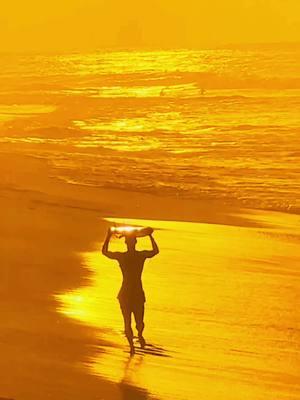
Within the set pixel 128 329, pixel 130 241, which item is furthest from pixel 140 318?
pixel 130 241

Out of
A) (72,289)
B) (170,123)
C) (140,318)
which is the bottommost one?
(140,318)

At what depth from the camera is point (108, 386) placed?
9.20m

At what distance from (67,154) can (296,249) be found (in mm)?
14862

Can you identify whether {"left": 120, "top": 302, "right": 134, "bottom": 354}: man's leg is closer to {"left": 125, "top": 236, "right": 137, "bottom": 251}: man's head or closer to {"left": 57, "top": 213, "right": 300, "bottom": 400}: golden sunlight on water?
{"left": 57, "top": 213, "right": 300, "bottom": 400}: golden sunlight on water

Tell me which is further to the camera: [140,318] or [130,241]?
[140,318]

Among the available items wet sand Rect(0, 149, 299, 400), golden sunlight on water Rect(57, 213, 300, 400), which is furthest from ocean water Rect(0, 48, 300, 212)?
golden sunlight on water Rect(57, 213, 300, 400)

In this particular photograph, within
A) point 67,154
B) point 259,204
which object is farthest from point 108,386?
point 67,154

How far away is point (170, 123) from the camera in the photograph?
128 ft

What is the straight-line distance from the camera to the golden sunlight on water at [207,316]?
31.0 ft

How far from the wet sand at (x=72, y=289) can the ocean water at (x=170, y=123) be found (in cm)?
208

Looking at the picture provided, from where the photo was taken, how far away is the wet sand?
9.27 metres

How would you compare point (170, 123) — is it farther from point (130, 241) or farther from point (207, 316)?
point (130, 241)

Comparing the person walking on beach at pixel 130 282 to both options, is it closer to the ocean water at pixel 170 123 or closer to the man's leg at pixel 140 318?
the man's leg at pixel 140 318

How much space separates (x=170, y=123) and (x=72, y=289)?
86.9ft
